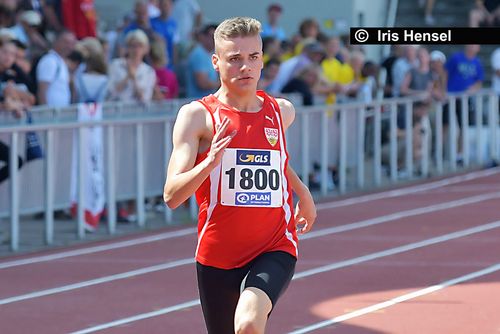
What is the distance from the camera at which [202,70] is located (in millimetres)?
15953

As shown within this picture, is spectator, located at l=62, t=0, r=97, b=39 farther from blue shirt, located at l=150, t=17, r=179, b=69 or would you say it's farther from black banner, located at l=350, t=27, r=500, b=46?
black banner, located at l=350, t=27, r=500, b=46

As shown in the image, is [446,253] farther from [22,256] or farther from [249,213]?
[249,213]

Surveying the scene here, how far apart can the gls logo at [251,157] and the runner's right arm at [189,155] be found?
0.15 meters

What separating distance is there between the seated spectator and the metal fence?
493cm

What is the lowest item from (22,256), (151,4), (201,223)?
(22,256)

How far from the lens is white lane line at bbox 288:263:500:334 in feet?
28.7

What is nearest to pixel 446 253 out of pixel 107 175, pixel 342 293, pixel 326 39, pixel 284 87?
pixel 342 293

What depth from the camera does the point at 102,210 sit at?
13.9 m

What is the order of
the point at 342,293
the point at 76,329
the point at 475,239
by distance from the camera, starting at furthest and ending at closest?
the point at 475,239 → the point at 342,293 → the point at 76,329

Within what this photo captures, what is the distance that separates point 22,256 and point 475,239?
4.48 metres

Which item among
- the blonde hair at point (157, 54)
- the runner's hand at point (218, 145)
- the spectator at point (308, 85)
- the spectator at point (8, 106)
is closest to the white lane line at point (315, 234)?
the spectator at point (8, 106)

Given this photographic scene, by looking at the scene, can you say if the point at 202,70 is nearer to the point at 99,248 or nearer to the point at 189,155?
the point at 99,248

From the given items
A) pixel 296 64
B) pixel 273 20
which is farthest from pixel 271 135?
Answer: pixel 273 20

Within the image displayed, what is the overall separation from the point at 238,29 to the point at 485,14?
67.0 ft
